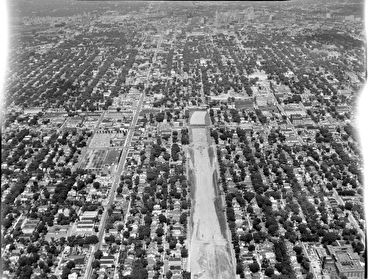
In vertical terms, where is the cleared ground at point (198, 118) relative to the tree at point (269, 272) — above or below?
below

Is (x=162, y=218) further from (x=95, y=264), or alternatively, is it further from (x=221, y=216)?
(x=95, y=264)

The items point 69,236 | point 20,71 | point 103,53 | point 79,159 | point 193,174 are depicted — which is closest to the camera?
point 69,236

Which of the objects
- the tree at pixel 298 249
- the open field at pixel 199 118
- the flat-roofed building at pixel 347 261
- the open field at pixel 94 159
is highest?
the flat-roofed building at pixel 347 261

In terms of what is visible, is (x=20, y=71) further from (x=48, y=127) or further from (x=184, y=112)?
(x=184, y=112)

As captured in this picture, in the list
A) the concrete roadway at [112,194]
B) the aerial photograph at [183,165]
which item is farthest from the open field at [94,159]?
the concrete roadway at [112,194]

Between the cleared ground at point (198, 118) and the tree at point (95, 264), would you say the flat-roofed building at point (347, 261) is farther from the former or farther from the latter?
the cleared ground at point (198, 118)

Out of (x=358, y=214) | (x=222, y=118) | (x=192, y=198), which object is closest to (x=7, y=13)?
(x=192, y=198)
